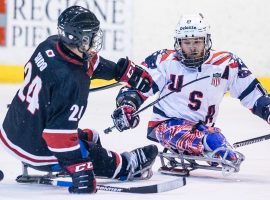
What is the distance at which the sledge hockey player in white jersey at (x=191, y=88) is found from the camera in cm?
520

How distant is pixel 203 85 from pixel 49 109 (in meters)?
1.28

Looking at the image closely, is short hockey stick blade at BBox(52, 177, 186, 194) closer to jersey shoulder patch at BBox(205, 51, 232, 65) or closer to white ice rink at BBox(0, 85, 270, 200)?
white ice rink at BBox(0, 85, 270, 200)

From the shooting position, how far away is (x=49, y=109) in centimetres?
421

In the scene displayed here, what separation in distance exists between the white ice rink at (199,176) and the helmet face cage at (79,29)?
0.65 m

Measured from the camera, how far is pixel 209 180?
16.2 ft

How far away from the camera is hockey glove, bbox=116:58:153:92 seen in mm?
4672

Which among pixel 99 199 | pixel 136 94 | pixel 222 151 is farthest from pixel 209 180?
pixel 99 199

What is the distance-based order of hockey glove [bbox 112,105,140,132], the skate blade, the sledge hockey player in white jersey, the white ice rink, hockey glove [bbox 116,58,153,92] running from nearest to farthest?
the white ice rink, hockey glove [bbox 116,58,153,92], hockey glove [bbox 112,105,140,132], the skate blade, the sledge hockey player in white jersey

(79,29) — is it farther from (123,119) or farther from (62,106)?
(123,119)

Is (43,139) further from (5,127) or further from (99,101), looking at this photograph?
(99,101)

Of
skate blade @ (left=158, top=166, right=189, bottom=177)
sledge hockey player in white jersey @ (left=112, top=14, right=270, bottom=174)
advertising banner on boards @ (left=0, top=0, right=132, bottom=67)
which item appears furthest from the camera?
advertising banner on boards @ (left=0, top=0, right=132, bottom=67)

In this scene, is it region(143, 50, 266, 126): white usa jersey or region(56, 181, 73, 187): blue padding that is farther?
region(143, 50, 266, 126): white usa jersey

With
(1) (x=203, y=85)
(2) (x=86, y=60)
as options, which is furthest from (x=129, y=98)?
(2) (x=86, y=60)

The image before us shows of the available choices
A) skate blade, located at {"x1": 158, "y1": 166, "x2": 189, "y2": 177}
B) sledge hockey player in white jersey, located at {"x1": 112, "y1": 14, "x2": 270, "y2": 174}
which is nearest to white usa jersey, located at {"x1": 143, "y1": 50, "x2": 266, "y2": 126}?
sledge hockey player in white jersey, located at {"x1": 112, "y1": 14, "x2": 270, "y2": 174}
